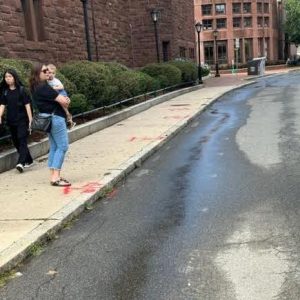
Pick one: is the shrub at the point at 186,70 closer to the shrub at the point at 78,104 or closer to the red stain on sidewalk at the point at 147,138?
the shrub at the point at 78,104

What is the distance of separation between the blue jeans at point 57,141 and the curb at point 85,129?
1.64 m

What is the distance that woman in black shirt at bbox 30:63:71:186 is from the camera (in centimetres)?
798

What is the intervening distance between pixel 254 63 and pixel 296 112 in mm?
31310

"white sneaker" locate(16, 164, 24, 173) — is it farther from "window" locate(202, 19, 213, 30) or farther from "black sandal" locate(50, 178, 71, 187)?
Answer: "window" locate(202, 19, 213, 30)

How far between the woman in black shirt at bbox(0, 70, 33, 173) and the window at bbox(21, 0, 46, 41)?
345 inches

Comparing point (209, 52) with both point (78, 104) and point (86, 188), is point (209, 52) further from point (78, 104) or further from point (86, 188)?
point (86, 188)

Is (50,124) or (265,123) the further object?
(265,123)

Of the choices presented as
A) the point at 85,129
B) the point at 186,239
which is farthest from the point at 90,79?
the point at 186,239

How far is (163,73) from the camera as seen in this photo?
26.0 meters

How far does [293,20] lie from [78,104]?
69.8 meters

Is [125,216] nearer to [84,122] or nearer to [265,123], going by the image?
[84,122]

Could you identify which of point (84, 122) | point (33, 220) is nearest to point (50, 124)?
point (33, 220)

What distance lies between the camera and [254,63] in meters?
47.9

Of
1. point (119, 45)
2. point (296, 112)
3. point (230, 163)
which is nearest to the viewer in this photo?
point (230, 163)
